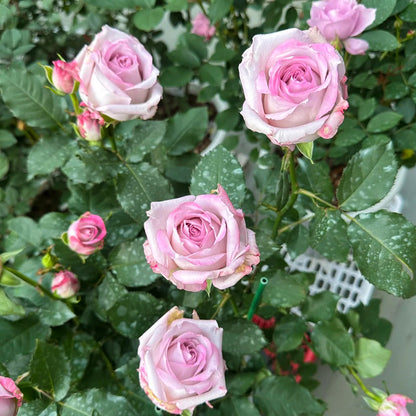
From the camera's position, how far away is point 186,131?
646mm

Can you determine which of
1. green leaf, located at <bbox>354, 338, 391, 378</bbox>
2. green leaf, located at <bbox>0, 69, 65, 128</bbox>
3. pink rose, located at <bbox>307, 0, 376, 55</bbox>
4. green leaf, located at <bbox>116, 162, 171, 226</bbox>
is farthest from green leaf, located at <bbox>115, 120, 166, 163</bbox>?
green leaf, located at <bbox>354, 338, 391, 378</bbox>

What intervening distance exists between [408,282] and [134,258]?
30cm

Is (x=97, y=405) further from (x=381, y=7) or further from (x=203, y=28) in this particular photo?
(x=203, y=28)

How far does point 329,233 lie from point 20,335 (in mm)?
377

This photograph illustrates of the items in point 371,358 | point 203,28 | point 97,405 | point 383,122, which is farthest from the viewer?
Answer: point 203,28

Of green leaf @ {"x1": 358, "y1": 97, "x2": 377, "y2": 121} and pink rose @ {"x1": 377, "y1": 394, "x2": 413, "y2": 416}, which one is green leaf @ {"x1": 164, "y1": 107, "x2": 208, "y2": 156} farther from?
pink rose @ {"x1": 377, "y1": 394, "x2": 413, "y2": 416}

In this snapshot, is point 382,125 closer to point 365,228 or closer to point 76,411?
point 365,228

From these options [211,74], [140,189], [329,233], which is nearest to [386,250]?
[329,233]

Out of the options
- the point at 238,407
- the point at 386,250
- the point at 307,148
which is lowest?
the point at 238,407

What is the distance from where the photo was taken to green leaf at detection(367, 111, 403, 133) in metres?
0.64

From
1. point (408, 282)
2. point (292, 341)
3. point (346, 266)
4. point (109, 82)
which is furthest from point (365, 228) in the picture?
point (346, 266)

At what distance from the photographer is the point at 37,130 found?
87cm

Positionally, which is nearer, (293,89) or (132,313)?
(293,89)

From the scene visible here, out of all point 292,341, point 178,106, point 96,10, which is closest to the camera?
point 292,341
